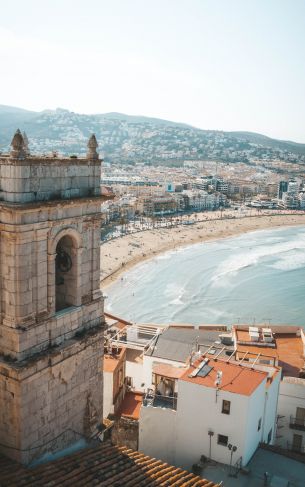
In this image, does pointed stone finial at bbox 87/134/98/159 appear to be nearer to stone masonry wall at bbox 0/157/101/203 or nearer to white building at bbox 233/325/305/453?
stone masonry wall at bbox 0/157/101/203

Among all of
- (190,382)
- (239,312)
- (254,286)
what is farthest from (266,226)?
(190,382)

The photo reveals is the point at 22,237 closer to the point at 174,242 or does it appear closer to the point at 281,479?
the point at 281,479

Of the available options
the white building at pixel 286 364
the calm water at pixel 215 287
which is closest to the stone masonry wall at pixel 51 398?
the white building at pixel 286 364

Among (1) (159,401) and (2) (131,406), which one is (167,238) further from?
(1) (159,401)

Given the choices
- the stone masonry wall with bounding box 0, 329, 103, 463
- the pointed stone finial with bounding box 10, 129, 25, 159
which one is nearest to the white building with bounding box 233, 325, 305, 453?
the stone masonry wall with bounding box 0, 329, 103, 463

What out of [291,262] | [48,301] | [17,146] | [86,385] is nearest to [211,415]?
[86,385]

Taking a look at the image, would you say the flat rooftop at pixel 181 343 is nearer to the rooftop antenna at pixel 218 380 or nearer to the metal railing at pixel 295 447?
the metal railing at pixel 295 447
